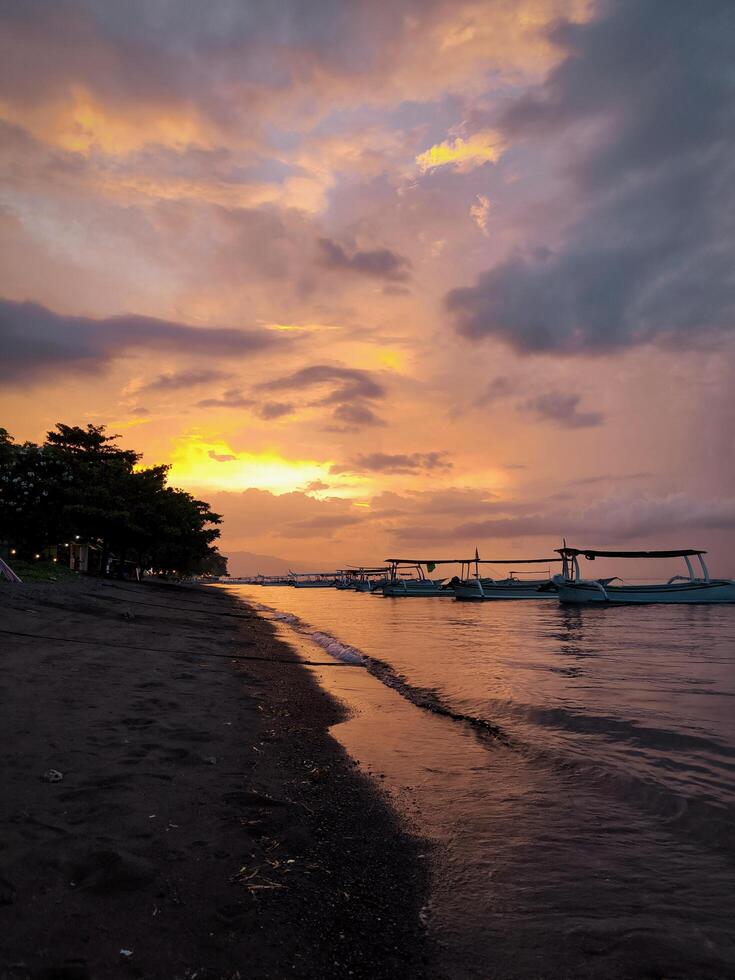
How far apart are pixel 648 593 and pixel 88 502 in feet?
199

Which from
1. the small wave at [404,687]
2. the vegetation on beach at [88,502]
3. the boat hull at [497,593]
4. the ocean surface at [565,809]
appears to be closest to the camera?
the ocean surface at [565,809]

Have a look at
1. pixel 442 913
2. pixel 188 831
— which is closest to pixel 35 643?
pixel 188 831

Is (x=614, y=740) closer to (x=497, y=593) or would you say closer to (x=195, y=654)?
(x=195, y=654)

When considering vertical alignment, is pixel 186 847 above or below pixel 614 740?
above

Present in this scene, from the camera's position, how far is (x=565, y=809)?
21.1 ft

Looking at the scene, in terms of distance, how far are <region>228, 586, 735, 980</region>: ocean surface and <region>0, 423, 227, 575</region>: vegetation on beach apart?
136ft

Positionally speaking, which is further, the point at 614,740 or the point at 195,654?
the point at 195,654

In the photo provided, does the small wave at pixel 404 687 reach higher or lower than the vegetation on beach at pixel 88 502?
lower

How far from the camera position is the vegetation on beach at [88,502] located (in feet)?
165

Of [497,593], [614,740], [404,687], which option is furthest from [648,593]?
[614,740]

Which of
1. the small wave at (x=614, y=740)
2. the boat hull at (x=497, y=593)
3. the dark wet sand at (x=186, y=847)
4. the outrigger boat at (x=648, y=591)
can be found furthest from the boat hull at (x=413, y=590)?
the dark wet sand at (x=186, y=847)

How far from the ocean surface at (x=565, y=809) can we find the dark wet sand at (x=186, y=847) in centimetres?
46

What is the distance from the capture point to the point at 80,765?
605cm

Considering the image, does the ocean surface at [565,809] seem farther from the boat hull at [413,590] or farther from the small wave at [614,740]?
the boat hull at [413,590]
